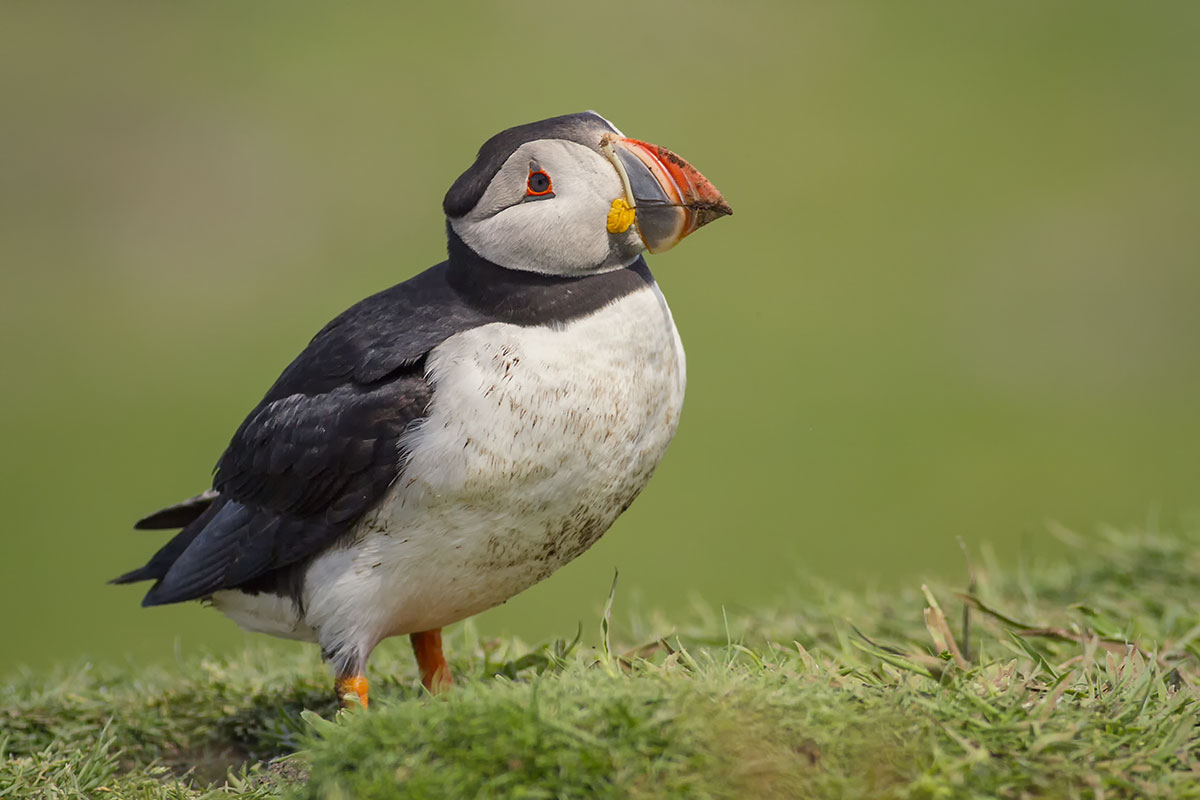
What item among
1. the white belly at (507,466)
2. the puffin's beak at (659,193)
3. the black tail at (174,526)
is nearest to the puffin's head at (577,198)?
the puffin's beak at (659,193)

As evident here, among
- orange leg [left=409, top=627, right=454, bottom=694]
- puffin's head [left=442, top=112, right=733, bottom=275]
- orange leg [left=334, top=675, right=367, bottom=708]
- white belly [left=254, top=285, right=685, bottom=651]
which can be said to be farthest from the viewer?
orange leg [left=409, top=627, right=454, bottom=694]

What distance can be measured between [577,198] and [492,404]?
1.69 ft

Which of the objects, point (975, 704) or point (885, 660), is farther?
point (885, 660)

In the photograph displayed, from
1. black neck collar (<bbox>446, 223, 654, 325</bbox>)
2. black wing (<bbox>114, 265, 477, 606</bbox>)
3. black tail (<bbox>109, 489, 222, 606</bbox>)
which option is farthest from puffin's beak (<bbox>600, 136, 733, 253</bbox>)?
black tail (<bbox>109, 489, 222, 606</bbox>)

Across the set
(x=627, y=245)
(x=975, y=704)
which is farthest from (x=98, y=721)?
(x=975, y=704)

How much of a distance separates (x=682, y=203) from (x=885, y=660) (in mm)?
1110

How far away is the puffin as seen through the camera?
2.87 metres

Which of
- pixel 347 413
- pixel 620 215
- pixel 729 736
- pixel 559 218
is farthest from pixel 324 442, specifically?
pixel 729 736

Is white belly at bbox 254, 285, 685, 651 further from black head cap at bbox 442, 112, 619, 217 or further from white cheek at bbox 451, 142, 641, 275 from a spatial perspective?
black head cap at bbox 442, 112, 619, 217

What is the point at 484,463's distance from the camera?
284 cm

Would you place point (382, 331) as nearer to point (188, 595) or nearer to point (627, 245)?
point (627, 245)

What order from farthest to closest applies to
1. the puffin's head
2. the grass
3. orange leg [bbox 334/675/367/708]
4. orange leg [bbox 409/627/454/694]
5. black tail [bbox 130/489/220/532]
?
black tail [bbox 130/489/220/532] < orange leg [bbox 409/627/454/694] < orange leg [bbox 334/675/367/708] < the puffin's head < the grass

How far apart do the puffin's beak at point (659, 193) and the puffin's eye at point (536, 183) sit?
158mm

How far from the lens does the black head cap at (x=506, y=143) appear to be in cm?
300
